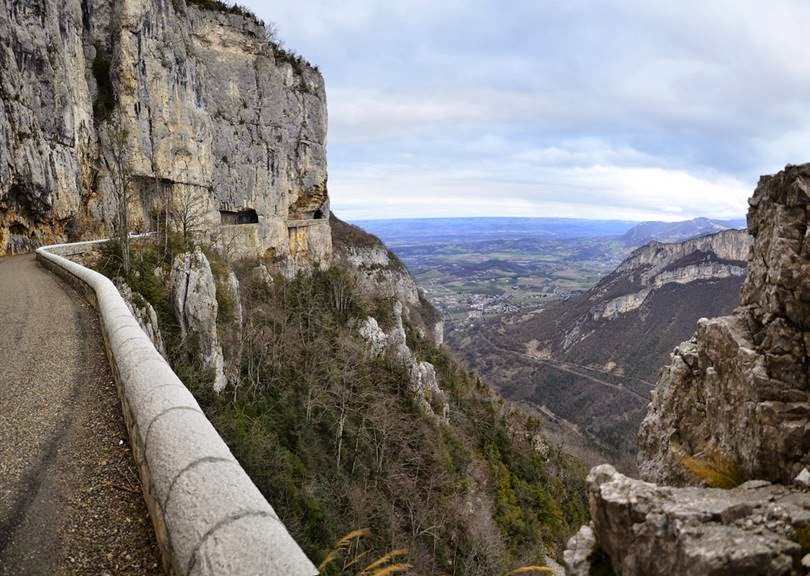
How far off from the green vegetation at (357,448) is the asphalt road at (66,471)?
9.92m

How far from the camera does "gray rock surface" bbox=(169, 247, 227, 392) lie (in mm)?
19812

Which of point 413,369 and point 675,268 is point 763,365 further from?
point 675,268

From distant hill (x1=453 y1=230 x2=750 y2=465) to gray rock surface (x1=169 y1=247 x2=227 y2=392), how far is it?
228 ft

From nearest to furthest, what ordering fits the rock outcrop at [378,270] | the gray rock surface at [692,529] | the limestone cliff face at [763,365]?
the gray rock surface at [692,529]
the limestone cliff face at [763,365]
the rock outcrop at [378,270]

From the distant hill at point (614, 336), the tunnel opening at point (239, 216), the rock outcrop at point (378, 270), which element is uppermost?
the tunnel opening at point (239, 216)

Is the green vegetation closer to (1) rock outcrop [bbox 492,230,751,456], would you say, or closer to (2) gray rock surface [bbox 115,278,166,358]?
(2) gray rock surface [bbox 115,278,166,358]

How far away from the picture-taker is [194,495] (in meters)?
3.11

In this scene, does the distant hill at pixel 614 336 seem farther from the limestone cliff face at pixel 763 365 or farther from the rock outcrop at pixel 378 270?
the limestone cliff face at pixel 763 365

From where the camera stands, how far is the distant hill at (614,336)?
89.7 metres

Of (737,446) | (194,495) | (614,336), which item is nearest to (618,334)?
(614,336)

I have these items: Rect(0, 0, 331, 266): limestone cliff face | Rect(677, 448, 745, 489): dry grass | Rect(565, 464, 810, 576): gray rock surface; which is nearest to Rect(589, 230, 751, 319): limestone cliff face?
Rect(0, 0, 331, 266): limestone cliff face

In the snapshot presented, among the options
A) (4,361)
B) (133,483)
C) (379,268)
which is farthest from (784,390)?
(379,268)

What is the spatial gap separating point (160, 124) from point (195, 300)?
1729 cm

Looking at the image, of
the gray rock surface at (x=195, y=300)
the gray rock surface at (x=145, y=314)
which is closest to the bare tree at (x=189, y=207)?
the gray rock surface at (x=195, y=300)
